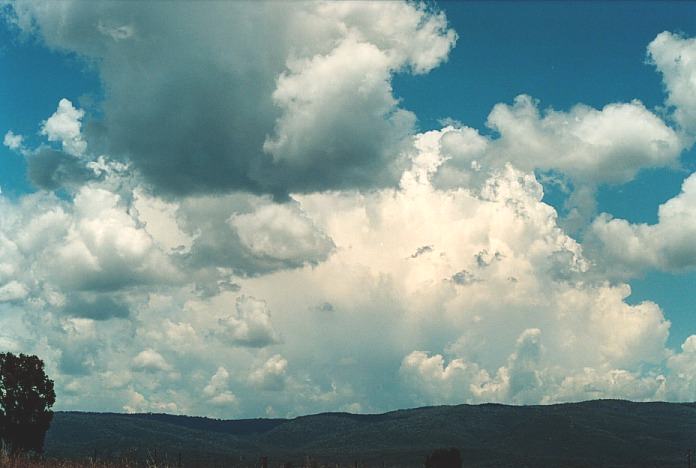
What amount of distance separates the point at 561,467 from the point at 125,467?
579ft

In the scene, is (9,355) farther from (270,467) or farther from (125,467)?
(270,467)

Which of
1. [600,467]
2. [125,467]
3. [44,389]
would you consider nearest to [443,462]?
[44,389]

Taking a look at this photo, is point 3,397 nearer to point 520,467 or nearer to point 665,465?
point 520,467

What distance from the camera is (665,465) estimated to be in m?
200

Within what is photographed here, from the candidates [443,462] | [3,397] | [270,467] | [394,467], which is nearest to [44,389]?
[3,397]

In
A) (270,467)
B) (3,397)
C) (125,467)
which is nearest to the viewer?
(125,467)

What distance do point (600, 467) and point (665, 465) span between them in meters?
15.9

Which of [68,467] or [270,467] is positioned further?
[270,467]

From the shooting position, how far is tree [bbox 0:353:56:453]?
6875cm

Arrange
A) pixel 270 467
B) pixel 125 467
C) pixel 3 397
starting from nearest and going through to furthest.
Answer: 1. pixel 125 467
2. pixel 3 397
3. pixel 270 467

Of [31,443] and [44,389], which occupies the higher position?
[44,389]

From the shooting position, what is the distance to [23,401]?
6938 centimetres

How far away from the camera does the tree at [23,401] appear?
226ft

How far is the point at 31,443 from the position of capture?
69312 millimetres
